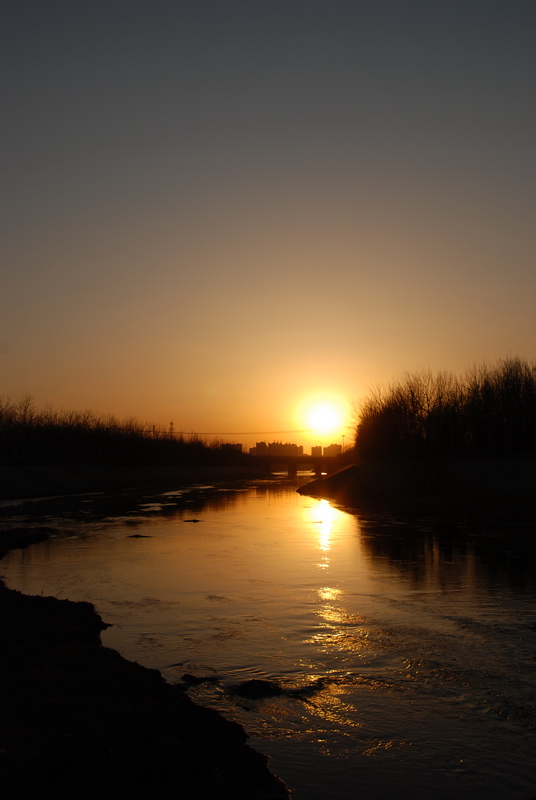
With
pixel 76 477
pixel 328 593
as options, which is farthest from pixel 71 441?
pixel 328 593

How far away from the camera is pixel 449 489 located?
52750 millimetres

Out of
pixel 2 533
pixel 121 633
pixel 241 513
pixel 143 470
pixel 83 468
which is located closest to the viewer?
pixel 121 633

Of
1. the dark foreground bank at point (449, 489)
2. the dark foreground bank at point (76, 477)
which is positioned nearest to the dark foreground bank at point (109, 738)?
the dark foreground bank at point (449, 489)

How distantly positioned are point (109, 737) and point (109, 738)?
28 millimetres

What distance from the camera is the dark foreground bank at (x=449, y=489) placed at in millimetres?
42188

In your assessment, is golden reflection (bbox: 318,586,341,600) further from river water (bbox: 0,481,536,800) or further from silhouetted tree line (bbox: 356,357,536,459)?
silhouetted tree line (bbox: 356,357,536,459)

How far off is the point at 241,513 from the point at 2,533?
21.2 m

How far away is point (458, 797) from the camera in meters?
7.18

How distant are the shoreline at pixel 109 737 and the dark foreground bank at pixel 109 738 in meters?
0.01

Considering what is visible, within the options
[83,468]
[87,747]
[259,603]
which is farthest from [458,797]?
[83,468]

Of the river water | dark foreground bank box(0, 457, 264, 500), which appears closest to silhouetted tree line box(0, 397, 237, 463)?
dark foreground bank box(0, 457, 264, 500)

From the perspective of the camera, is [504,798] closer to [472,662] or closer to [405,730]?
[405,730]

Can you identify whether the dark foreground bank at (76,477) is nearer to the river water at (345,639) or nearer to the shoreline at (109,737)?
the river water at (345,639)

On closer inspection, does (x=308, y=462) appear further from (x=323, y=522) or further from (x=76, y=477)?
(x=323, y=522)
